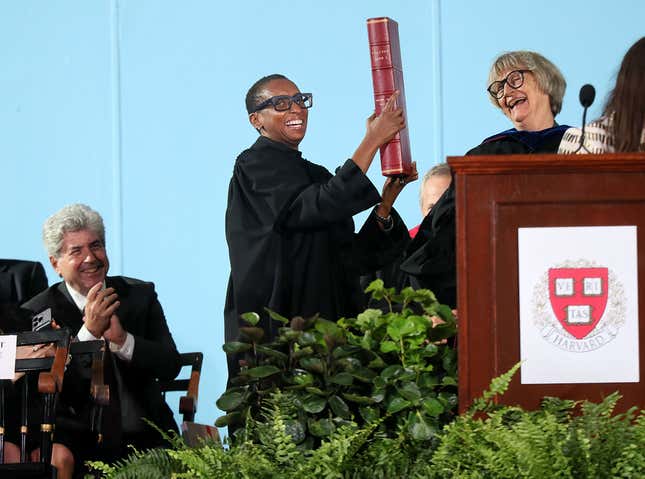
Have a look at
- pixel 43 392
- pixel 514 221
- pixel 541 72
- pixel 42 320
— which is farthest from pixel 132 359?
pixel 514 221

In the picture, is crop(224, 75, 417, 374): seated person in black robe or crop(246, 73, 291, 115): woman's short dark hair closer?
crop(224, 75, 417, 374): seated person in black robe

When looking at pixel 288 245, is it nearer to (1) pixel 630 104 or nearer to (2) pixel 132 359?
(2) pixel 132 359

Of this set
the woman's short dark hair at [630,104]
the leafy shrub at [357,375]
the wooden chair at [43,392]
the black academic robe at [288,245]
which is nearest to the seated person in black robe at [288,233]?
the black academic robe at [288,245]

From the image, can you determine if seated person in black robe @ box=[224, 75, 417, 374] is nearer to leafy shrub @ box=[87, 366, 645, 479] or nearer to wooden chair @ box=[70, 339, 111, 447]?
wooden chair @ box=[70, 339, 111, 447]

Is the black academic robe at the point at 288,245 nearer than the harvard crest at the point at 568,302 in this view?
No

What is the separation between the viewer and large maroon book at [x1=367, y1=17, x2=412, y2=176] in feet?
10.3

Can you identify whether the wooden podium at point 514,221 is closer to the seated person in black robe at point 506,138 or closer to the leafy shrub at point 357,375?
the leafy shrub at point 357,375

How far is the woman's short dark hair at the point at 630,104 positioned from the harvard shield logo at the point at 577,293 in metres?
0.49

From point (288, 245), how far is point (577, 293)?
2.00 meters

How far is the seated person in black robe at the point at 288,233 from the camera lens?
356 centimetres

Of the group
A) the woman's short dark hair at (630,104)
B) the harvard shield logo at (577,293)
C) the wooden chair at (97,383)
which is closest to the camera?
the harvard shield logo at (577,293)

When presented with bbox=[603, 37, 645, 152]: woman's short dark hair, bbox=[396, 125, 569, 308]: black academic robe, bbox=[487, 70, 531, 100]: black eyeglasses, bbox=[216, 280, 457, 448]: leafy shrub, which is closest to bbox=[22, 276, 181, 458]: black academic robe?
bbox=[396, 125, 569, 308]: black academic robe

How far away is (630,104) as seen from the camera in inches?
85.0

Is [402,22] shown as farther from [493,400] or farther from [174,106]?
[493,400]
